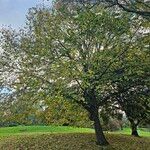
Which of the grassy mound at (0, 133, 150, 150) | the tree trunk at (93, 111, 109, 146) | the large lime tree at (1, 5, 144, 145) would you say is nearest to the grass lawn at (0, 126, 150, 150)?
the grassy mound at (0, 133, 150, 150)

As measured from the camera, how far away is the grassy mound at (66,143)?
34.1 m

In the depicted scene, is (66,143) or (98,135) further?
(98,135)

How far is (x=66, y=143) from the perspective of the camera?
34906mm

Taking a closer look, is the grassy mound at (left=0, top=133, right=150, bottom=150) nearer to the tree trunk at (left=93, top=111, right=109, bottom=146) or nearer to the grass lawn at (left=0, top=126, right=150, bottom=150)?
the grass lawn at (left=0, top=126, right=150, bottom=150)

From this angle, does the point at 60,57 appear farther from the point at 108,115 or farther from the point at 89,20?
the point at 108,115

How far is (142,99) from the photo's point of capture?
119ft

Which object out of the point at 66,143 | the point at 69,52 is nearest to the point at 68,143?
the point at 66,143

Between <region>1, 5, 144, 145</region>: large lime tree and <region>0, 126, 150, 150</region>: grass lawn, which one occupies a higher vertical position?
<region>1, 5, 144, 145</region>: large lime tree

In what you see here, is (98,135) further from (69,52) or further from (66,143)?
(69,52)

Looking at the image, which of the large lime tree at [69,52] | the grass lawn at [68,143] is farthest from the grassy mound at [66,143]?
the large lime tree at [69,52]

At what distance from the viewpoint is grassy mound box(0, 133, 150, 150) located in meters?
34.1

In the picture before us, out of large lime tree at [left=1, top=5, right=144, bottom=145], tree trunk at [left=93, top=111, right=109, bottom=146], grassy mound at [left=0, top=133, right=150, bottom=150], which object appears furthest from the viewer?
tree trunk at [left=93, top=111, right=109, bottom=146]

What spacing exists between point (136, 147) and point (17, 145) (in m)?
8.58

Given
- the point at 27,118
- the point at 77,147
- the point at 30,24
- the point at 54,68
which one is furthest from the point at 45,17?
the point at 77,147
